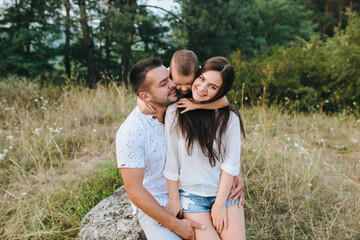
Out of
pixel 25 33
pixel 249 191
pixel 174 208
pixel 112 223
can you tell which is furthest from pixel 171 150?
pixel 25 33

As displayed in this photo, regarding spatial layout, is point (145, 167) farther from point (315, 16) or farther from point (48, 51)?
point (315, 16)

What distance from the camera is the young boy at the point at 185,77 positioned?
1.73m

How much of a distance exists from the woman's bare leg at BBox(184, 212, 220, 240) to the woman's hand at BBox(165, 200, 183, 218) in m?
0.05

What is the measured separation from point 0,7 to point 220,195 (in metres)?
9.87

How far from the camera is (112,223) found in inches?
76.1

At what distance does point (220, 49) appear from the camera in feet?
26.8

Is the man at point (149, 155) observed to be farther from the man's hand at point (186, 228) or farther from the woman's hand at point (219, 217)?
the woman's hand at point (219, 217)

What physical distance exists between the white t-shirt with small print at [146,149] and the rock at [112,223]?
169 mm

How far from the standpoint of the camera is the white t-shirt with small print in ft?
5.31

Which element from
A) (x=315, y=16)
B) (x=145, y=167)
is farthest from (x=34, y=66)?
(x=315, y=16)

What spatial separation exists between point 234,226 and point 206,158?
0.49 m

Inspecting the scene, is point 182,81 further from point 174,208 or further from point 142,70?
point 174,208

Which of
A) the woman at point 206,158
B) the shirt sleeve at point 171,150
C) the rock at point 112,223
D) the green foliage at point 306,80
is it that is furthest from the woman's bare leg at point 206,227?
the green foliage at point 306,80

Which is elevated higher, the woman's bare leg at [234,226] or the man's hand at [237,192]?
the man's hand at [237,192]
